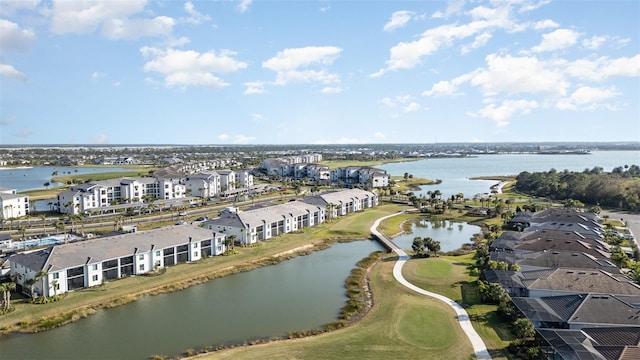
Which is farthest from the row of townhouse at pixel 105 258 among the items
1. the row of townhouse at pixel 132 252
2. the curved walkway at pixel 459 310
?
the curved walkway at pixel 459 310

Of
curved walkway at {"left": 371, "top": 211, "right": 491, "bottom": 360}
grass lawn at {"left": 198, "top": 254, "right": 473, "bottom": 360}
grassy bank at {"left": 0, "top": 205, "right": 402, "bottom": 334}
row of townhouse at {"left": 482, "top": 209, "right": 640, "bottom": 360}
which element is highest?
row of townhouse at {"left": 482, "top": 209, "right": 640, "bottom": 360}

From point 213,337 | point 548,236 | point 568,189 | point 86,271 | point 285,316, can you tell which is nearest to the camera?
point 213,337

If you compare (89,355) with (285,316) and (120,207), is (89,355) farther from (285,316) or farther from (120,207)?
(120,207)

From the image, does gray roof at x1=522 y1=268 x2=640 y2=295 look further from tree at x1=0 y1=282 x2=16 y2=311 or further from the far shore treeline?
the far shore treeline

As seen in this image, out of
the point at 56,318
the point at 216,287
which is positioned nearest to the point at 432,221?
the point at 216,287

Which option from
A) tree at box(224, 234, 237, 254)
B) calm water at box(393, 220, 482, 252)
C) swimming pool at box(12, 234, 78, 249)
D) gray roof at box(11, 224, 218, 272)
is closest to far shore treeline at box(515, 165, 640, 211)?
calm water at box(393, 220, 482, 252)

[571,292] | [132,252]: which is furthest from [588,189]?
[132,252]
